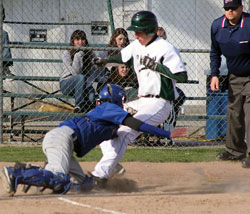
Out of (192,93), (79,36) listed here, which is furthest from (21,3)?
(79,36)

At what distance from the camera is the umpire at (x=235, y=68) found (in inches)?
270

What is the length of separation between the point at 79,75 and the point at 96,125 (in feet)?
11.4

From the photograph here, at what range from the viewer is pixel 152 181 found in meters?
6.06

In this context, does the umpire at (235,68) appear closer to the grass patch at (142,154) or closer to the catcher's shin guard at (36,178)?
the grass patch at (142,154)

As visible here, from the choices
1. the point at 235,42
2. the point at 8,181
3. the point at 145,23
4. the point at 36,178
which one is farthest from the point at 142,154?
the point at 8,181

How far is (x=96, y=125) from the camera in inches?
205

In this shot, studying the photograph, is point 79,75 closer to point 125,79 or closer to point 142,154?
point 125,79

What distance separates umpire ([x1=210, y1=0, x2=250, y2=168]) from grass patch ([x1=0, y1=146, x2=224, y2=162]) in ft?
1.46

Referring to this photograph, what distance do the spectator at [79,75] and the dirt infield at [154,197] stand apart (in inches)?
A: 94.1

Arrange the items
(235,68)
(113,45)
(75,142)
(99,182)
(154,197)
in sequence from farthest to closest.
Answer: (113,45)
(235,68)
(99,182)
(75,142)
(154,197)

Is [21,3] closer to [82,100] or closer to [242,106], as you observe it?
[82,100]

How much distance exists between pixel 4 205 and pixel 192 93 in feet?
31.2

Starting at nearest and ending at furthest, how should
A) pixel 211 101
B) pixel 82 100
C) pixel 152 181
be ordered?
1. pixel 152 181
2. pixel 82 100
3. pixel 211 101

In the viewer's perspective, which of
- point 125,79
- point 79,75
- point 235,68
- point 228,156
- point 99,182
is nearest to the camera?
point 99,182
